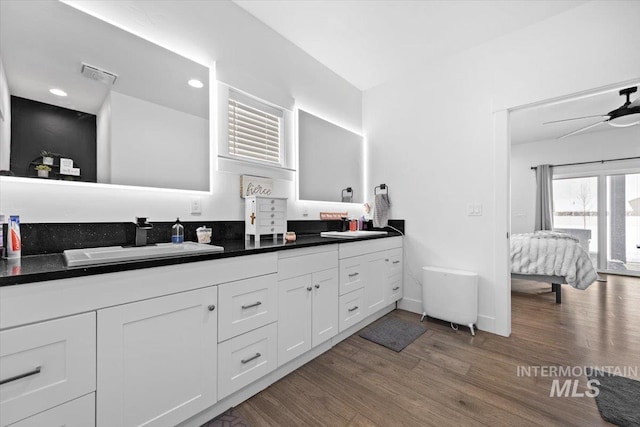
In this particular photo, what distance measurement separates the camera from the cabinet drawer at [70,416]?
2.92ft

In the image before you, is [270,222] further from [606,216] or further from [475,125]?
[606,216]

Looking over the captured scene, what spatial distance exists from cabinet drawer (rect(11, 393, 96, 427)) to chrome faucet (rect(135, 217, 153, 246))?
2.57 feet

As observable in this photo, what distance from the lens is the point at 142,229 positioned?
1544 mm

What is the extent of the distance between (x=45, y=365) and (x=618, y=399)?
280 centimetres

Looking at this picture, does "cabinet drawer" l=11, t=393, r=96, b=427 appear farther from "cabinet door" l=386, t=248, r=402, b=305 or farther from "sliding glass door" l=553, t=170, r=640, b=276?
"sliding glass door" l=553, t=170, r=640, b=276

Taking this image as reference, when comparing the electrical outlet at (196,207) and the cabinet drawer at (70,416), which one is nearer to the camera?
the cabinet drawer at (70,416)

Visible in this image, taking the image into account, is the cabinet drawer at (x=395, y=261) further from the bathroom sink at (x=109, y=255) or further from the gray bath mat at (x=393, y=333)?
the bathroom sink at (x=109, y=255)

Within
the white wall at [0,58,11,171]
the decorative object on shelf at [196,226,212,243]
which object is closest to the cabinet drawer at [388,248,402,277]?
the decorative object on shelf at [196,226,212,243]

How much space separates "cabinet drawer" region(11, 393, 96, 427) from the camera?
891 millimetres

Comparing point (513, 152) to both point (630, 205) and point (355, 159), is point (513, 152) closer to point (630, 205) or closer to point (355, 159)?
point (630, 205)

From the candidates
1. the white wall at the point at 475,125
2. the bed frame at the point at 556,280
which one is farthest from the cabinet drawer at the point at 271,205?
the bed frame at the point at 556,280

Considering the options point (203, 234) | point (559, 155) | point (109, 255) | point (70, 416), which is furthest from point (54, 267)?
point (559, 155)

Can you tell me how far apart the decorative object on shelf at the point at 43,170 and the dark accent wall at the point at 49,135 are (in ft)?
0.08

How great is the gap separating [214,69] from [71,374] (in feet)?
6.52
